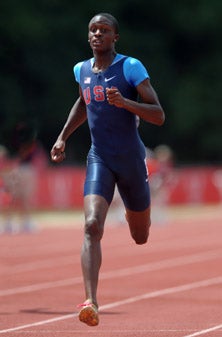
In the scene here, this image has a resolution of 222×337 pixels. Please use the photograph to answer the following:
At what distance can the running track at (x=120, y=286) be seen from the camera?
9.77m

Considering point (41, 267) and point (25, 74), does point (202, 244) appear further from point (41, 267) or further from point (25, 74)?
point (25, 74)

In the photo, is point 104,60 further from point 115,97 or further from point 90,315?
point 90,315

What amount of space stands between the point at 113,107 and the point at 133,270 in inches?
280

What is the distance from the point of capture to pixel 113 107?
29.2 ft

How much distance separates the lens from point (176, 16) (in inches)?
2211

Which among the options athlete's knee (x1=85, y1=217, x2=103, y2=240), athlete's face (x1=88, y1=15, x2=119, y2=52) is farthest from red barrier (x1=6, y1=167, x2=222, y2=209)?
athlete's knee (x1=85, y1=217, x2=103, y2=240)

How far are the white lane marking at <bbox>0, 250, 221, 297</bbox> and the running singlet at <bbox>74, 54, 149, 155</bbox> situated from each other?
12.9 ft

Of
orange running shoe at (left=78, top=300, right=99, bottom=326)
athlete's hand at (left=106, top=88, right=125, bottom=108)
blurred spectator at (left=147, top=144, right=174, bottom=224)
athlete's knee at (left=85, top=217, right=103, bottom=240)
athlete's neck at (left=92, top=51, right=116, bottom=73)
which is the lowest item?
blurred spectator at (left=147, top=144, right=174, bottom=224)

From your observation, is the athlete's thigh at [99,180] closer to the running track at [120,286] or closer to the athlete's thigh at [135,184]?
the athlete's thigh at [135,184]

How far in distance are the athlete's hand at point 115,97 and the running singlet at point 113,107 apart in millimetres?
447

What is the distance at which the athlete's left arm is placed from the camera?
8.40 metres

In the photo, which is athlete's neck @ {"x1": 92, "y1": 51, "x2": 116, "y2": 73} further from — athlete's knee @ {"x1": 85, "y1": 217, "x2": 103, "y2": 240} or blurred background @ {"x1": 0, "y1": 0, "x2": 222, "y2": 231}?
blurred background @ {"x1": 0, "y1": 0, "x2": 222, "y2": 231}

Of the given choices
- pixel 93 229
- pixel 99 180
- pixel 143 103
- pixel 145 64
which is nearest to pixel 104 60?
pixel 143 103

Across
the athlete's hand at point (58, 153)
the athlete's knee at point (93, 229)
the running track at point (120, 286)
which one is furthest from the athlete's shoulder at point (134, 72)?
the running track at point (120, 286)
